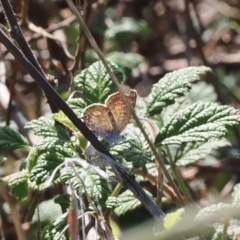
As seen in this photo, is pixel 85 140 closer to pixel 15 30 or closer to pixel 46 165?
pixel 46 165

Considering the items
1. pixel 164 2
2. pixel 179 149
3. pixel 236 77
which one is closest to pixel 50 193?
pixel 179 149

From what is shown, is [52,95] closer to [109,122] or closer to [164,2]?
[109,122]

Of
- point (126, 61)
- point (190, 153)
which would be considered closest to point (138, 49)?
point (126, 61)

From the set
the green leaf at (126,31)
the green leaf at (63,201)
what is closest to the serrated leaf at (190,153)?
the green leaf at (63,201)

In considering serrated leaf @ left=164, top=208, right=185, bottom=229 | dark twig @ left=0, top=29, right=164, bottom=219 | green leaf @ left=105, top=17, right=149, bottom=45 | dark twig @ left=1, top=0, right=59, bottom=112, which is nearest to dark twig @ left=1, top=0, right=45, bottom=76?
dark twig @ left=1, top=0, right=59, bottom=112

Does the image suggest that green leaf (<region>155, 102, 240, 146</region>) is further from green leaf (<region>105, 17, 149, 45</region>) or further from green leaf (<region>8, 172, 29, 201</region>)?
green leaf (<region>105, 17, 149, 45</region>)

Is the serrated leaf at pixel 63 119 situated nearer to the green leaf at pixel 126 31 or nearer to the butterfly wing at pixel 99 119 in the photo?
the butterfly wing at pixel 99 119
